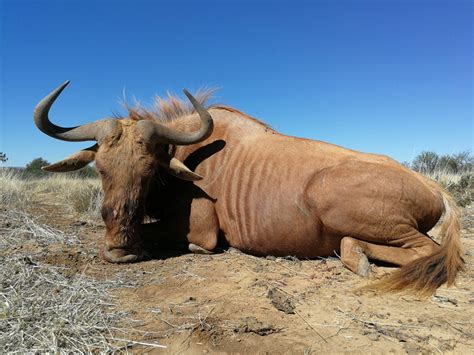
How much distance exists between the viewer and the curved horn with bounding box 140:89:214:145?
15.0 ft

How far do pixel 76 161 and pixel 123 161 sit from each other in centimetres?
97

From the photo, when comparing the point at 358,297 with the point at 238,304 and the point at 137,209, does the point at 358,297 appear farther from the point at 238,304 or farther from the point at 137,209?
the point at 137,209

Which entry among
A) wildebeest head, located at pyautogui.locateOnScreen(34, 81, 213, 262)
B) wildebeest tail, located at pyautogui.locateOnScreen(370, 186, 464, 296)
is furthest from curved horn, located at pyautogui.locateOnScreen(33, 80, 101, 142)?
wildebeest tail, located at pyautogui.locateOnScreen(370, 186, 464, 296)

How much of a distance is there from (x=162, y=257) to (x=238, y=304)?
1.77 metres

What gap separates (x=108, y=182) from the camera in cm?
421

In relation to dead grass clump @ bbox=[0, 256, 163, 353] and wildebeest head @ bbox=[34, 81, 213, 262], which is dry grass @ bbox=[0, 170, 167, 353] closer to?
dead grass clump @ bbox=[0, 256, 163, 353]

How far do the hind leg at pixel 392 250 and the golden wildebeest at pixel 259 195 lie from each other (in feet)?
0.03

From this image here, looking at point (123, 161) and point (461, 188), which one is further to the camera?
point (461, 188)

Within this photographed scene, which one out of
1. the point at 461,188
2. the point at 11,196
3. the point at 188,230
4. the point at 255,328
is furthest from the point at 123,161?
the point at 461,188

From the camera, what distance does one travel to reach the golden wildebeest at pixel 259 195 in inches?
164

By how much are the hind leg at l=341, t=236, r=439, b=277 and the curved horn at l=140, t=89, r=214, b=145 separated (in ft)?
6.76

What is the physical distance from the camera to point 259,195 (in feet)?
15.9

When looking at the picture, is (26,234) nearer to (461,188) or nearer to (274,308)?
(274,308)

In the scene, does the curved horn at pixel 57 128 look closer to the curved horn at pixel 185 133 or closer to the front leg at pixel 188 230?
the curved horn at pixel 185 133
